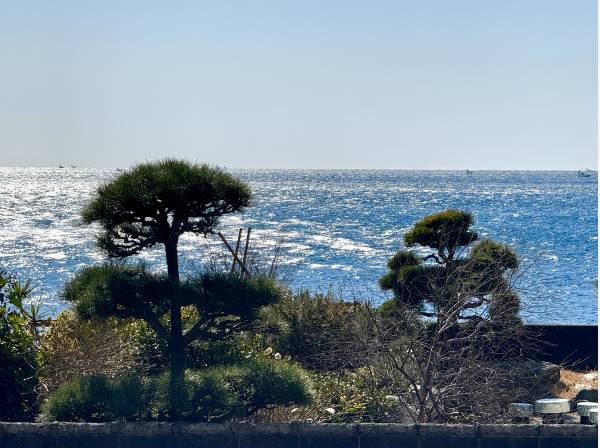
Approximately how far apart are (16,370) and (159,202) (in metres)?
2.99

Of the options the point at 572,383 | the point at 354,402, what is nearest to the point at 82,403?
the point at 354,402

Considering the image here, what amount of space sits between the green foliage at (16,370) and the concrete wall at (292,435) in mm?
1544

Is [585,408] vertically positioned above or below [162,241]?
below

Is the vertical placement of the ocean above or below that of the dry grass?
below

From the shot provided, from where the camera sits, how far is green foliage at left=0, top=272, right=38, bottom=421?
42.2ft

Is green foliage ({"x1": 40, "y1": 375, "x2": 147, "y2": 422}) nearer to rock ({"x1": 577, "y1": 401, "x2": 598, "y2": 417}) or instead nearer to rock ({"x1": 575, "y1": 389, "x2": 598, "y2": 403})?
rock ({"x1": 577, "y1": 401, "x2": 598, "y2": 417})

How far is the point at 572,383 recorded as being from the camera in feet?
55.8

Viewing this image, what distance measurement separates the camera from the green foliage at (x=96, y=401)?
11641 millimetres

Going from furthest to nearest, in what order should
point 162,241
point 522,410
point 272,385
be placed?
1. point 522,410
2. point 162,241
3. point 272,385

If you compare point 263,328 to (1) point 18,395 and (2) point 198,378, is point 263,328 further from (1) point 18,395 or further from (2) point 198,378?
(1) point 18,395

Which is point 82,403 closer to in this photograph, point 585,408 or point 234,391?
point 234,391

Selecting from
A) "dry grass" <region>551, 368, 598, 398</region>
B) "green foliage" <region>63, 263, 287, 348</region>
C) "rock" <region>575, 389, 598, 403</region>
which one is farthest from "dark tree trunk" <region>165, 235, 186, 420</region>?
"dry grass" <region>551, 368, 598, 398</region>

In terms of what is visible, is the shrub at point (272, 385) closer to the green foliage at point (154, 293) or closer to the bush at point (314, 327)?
the green foliage at point (154, 293)

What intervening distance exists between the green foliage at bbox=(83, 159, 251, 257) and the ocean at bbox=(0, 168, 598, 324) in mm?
4627
